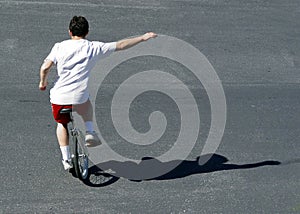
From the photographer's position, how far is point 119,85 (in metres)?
10.9

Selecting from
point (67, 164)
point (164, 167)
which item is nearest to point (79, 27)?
point (67, 164)

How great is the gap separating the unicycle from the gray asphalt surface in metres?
0.14

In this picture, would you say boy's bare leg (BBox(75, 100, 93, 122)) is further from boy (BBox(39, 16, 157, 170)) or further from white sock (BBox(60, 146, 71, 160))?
white sock (BBox(60, 146, 71, 160))

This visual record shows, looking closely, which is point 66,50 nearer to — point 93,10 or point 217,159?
point 217,159

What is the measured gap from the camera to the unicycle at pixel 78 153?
841cm

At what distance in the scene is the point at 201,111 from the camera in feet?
34.1

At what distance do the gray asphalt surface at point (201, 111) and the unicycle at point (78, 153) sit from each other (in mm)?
145

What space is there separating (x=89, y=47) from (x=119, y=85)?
9.01 feet

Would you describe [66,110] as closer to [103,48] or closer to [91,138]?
[91,138]

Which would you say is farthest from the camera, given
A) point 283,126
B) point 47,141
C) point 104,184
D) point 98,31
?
point 98,31

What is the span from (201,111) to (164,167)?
1551mm

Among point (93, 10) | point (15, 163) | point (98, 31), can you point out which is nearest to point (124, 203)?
point (15, 163)

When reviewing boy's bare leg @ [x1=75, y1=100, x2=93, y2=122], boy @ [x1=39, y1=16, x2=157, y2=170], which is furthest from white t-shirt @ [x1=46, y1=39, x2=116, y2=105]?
boy's bare leg @ [x1=75, y1=100, x2=93, y2=122]

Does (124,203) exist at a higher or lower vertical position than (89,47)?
lower
